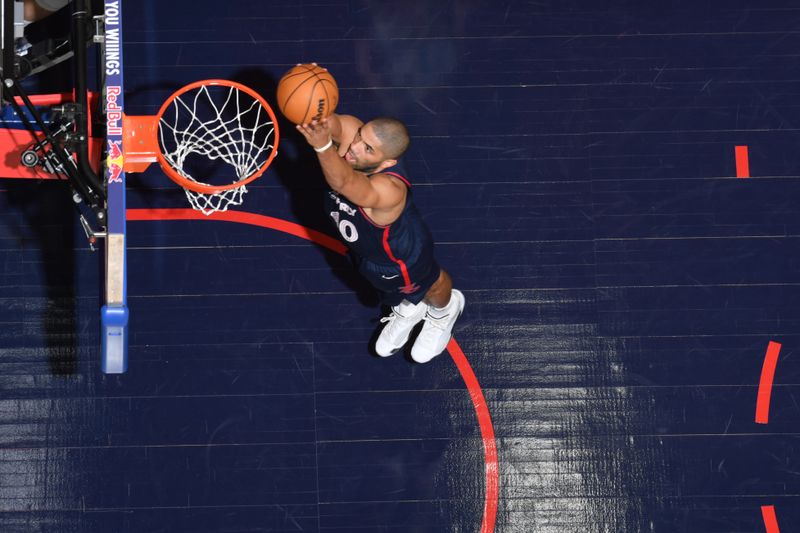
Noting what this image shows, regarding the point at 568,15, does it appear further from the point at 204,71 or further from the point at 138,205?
the point at 138,205

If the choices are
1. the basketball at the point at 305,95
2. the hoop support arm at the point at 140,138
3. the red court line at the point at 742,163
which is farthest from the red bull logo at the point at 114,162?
the red court line at the point at 742,163

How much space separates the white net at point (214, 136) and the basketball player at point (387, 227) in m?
0.96

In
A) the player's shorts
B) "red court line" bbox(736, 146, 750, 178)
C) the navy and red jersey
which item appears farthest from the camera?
"red court line" bbox(736, 146, 750, 178)

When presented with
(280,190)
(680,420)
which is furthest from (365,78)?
(680,420)

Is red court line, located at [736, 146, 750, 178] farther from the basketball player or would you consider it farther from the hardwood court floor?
the basketball player

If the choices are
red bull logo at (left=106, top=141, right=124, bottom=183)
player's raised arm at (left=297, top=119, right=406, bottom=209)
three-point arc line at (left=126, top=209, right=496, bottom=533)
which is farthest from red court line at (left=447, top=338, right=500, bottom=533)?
red bull logo at (left=106, top=141, right=124, bottom=183)

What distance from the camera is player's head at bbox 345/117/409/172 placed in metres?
4.93

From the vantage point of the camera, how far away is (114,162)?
493cm

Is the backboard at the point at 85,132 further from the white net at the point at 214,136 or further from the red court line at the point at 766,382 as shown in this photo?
the red court line at the point at 766,382

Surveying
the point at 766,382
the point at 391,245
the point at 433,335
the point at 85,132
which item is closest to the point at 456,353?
the point at 433,335

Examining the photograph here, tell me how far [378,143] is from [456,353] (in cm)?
194

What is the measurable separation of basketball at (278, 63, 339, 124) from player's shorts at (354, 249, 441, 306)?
1157 millimetres

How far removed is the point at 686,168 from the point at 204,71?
3.47 meters

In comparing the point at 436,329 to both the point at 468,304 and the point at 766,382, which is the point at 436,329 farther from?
the point at 766,382
